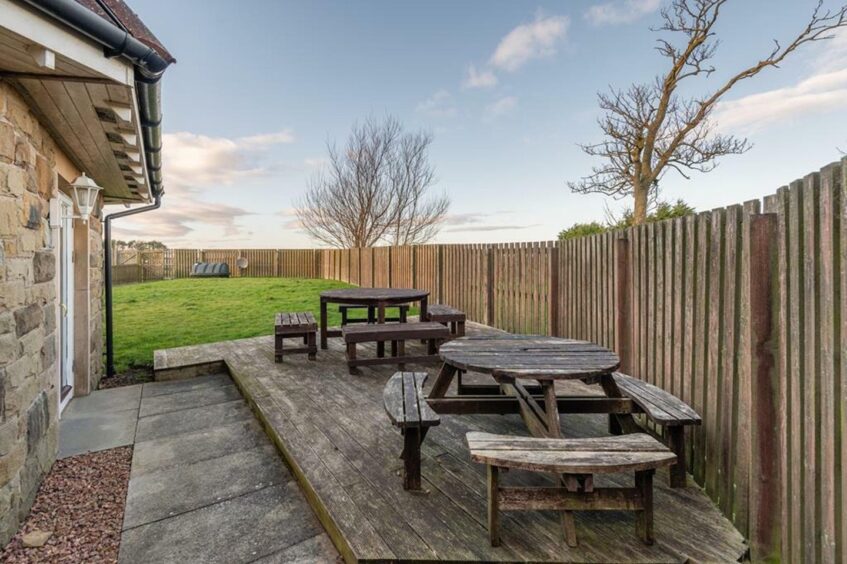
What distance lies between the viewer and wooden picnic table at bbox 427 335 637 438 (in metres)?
2.06

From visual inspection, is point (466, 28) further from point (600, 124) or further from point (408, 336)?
point (408, 336)

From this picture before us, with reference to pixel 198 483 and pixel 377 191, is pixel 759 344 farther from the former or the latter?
pixel 377 191

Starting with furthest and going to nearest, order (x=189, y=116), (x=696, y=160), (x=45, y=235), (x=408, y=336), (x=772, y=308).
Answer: (x=696, y=160), (x=189, y=116), (x=408, y=336), (x=45, y=235), (x=772, y=308)

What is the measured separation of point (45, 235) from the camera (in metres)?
2.60

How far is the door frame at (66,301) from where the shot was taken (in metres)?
3.63

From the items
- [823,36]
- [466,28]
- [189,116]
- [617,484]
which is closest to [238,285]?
[189,116]

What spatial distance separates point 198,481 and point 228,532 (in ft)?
2.21

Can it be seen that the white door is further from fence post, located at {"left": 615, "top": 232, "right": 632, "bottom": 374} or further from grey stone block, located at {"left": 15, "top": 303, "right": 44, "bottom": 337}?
fence post, located at {"left": 615, "top": 232, "right": 632, "bottom": 374}

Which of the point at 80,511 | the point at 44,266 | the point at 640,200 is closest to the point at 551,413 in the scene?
the point at 80,511

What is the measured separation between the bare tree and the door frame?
39.8ft

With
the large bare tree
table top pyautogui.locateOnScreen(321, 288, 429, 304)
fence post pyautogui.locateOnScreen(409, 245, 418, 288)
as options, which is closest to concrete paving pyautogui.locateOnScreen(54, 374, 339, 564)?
table top pyautogui.locateOnScreen(321, 288, 429, 304)

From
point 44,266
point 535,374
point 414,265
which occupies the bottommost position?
point 535,374

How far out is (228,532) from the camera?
1.94 m

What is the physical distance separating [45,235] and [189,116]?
21.7 ft
